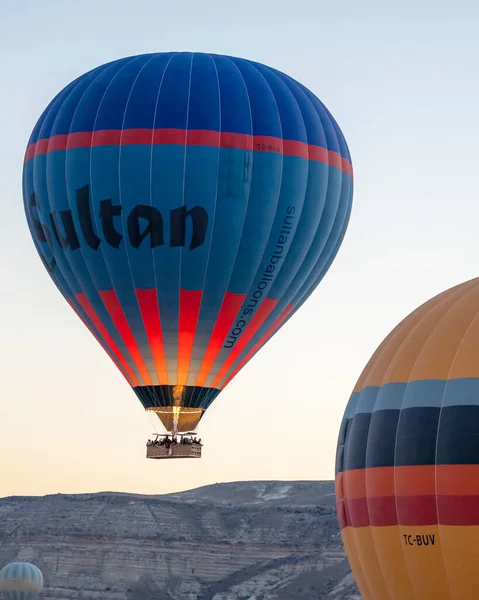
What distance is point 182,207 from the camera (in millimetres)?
33500

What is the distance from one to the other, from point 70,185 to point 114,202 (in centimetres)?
123

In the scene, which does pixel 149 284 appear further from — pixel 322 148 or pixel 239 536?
pixel 239 536

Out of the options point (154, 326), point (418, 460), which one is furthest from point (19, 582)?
point (418, 460)

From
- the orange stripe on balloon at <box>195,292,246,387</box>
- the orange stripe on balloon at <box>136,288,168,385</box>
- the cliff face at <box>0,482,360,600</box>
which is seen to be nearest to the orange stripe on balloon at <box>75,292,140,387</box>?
the orange stripe on balloon at <box>136,288,168,385</box>

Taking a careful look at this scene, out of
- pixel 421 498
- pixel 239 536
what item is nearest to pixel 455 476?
pixel 421 498

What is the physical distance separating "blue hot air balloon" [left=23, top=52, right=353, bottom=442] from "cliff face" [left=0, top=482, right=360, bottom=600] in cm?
7046

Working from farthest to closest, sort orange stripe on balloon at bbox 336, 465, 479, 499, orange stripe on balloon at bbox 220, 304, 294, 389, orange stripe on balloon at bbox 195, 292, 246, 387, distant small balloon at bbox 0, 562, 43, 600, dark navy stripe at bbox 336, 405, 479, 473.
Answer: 1. distant small balloon at bbox 0, 562, 43, 600
2. orange stripe on balloon at bbox 220, 304, 294, 389
3. orange stripe on balloon at bbox 195, 292, 246, 387
4. dark navy stripe at bbox 336, 405, 479, 473
5. orange stripe on balloon at bbox 336, 465, 479, 499

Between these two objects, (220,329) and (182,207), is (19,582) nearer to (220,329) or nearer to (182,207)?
(220,329)

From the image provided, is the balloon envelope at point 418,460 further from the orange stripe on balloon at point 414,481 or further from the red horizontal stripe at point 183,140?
the red horizontal stripe at point 183,140

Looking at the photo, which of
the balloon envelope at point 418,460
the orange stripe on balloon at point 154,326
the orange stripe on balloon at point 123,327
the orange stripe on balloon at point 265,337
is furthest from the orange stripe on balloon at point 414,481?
the orange stripe on balloon at point 265,337

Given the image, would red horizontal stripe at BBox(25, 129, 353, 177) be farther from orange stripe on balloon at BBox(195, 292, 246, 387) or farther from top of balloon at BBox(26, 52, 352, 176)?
orange stripe on balloon at BBox(195, 292, 246, 387)

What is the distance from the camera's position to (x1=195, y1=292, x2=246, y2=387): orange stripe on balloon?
3434 centimetres

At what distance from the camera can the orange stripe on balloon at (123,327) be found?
113 ft

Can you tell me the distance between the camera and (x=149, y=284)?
3400cm
